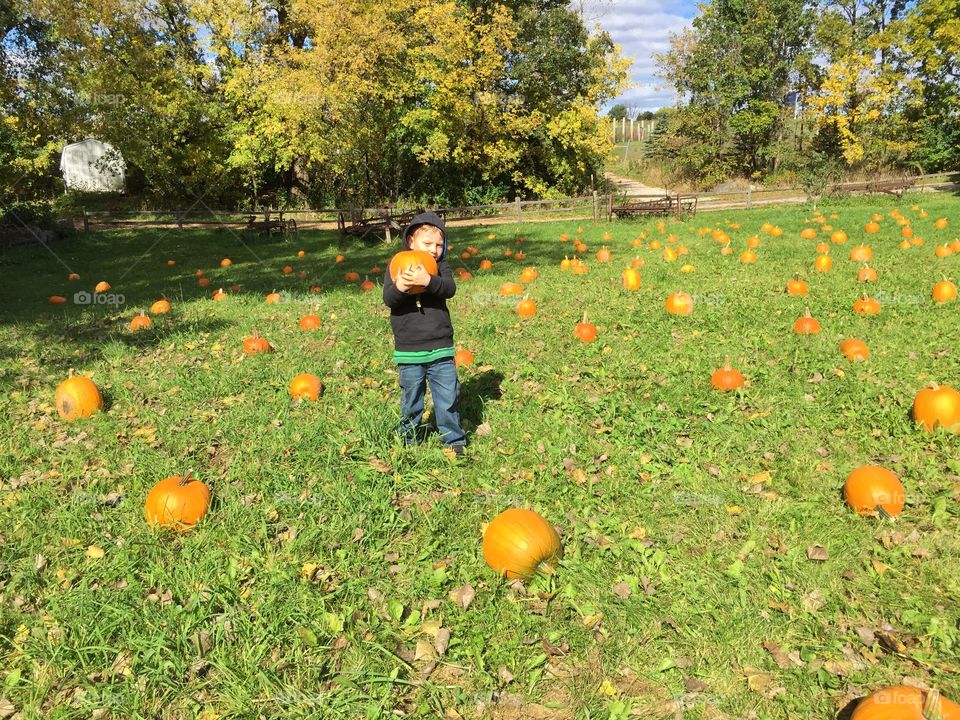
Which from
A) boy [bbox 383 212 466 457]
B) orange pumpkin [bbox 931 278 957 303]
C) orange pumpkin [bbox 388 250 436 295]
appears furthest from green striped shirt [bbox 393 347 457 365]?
orange pumpkin [bbox 931 278 957 303]

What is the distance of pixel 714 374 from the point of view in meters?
5.91

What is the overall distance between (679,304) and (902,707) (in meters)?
6.37

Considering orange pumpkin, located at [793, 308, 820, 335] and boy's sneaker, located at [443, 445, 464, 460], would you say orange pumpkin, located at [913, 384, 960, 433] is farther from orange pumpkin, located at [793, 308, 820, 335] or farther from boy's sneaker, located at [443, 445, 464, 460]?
boy's sneaker, located at [443, 445, 464, 460]

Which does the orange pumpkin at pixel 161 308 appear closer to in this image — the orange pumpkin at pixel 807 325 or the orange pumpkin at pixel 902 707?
the orange pumpkin at pixel 807 325

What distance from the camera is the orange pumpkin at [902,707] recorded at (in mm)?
2312

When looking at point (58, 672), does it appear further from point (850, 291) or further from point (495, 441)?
point (850, 291)

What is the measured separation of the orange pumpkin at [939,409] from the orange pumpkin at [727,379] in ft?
4.74

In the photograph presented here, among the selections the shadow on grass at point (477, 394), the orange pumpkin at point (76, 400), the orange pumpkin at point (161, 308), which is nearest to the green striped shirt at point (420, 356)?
the shadow on grass at point (477, 394)

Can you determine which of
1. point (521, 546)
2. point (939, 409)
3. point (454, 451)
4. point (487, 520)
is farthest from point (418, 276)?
point (939, 409)

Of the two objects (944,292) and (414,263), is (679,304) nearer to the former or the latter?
(944,292)

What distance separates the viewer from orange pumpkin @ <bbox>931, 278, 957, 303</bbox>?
25.6 ft

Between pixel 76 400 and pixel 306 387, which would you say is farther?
pixel 306 387

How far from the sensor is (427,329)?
4.47 metres

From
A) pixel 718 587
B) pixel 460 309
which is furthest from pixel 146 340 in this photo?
pixel 718 587
